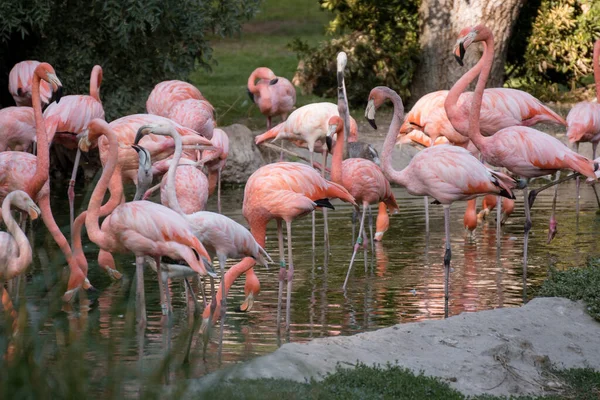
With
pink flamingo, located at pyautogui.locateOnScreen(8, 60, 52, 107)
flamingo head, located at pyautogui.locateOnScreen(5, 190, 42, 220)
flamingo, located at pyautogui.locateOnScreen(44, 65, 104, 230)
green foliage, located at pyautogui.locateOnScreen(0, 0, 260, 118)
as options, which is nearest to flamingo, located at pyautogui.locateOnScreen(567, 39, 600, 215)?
flamingo, located at pyautogui.locateOnScreen(44, 65, 104, 230)

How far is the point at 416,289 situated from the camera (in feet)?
19.9

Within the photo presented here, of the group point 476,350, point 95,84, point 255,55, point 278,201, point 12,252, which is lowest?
point 476,350

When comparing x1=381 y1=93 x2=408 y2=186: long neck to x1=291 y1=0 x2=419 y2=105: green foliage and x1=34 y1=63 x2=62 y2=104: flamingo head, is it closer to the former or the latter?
x1=34 y1=63 x2=62 y2=104: flamingo head

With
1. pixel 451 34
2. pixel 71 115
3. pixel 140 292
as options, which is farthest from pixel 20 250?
pixel 451 34

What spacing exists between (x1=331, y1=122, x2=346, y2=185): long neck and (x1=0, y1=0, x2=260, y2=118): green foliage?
14.4 ft

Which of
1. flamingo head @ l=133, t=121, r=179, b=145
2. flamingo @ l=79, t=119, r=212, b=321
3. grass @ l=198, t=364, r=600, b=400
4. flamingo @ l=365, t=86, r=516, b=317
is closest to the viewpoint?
grass @ l=198, t=364, r=600, b=400

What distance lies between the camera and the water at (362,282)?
488 centimetres

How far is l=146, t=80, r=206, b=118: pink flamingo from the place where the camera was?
27.0 ft

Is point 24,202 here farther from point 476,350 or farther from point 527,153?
point 527,153

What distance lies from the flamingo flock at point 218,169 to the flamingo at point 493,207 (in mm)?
18

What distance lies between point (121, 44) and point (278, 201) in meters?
5.94

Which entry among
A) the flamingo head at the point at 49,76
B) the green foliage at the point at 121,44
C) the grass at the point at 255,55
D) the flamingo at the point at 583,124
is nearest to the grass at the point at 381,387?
the flamingo head at the point at 49,76

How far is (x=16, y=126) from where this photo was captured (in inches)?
306

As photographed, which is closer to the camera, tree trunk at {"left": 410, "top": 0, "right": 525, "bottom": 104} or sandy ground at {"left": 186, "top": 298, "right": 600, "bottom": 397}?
sandy ground at {"left": 186, "top": 298, "right": 600, "bottom": 397}
